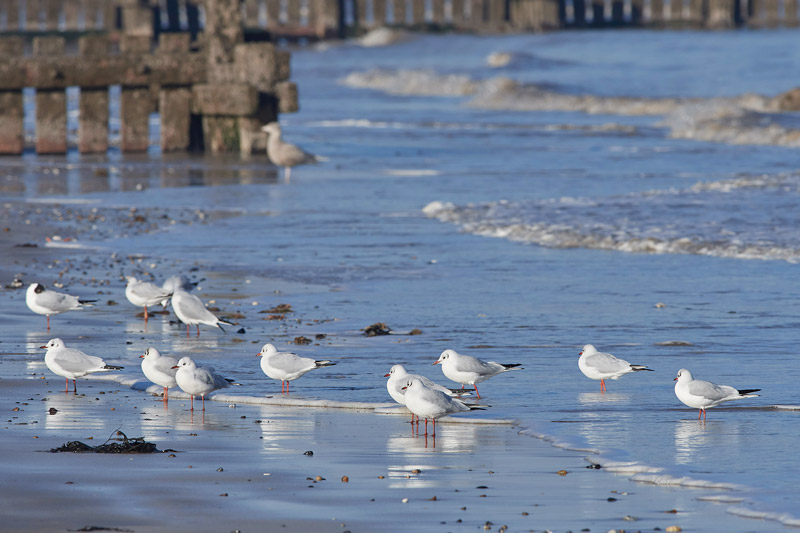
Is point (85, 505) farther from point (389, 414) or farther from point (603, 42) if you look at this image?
point (603, 42)

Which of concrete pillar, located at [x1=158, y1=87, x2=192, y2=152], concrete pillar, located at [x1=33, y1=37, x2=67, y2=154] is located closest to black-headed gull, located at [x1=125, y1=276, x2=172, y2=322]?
concrete pillar, located at [x1=33, y1=37, x2=67, y2=154]

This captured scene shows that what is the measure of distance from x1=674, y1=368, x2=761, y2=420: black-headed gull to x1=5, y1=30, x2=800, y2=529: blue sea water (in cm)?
13

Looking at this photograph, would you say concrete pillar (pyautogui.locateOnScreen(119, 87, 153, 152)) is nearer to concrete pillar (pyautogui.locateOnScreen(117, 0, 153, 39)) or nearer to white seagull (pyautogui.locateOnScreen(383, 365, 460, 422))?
concrete pillar (pyautogui.locateOnScreen(117, 0, 153, 39))

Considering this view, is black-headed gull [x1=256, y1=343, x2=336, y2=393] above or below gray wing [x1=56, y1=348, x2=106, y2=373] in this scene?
below

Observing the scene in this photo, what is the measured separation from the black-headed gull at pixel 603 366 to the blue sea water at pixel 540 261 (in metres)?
0.15

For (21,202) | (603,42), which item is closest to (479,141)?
(21,202)

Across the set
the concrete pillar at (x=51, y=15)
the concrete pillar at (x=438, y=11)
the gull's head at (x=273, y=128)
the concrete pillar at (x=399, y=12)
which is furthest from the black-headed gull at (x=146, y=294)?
the concrete pillar at (x=399, y=12)

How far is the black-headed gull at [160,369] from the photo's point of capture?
24.6ft

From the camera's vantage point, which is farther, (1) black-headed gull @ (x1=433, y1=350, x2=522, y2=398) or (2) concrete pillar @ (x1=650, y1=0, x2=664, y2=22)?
(2) concrete pillar @ (x1=650, y1=0, x2=664, y2=22)

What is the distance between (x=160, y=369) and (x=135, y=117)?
44.4 ft

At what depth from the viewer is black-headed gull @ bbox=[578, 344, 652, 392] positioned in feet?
25.0

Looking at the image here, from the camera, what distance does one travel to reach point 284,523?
5.10 meters

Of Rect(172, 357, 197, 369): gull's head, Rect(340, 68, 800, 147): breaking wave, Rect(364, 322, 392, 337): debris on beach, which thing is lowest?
Rect(340, 68, 800, 147): breaking wave

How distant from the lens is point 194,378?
725 centimetres
